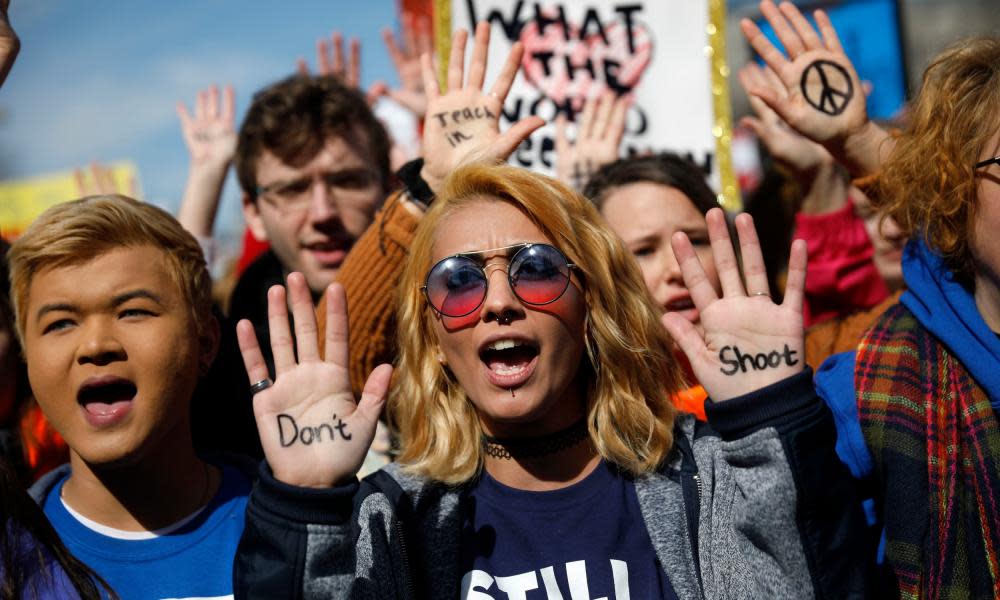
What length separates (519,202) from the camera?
243 cm

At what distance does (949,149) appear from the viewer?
2.28 m

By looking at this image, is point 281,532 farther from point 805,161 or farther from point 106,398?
point 805,161

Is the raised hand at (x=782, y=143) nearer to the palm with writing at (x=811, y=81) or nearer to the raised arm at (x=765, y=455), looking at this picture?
the palm with writing at (x=811, y=81)

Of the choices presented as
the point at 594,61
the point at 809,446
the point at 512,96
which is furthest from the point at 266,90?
the point at 809,446

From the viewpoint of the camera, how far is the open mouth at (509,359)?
226 centimetres

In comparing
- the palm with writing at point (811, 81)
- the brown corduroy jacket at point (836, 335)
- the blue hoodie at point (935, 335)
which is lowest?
the brown corduroy jacket at point (836, 335)

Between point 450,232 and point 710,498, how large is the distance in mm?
864

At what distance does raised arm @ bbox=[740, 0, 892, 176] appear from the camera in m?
2.80

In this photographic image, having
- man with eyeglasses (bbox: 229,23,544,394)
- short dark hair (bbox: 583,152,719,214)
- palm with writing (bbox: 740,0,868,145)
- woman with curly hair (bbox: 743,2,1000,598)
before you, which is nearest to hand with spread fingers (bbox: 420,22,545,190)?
man with eyeglasses (bbox: 229,23,544,394)

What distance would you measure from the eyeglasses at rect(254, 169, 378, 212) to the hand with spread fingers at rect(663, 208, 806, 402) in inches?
76.4

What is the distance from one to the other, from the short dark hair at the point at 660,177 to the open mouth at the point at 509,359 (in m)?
1.15

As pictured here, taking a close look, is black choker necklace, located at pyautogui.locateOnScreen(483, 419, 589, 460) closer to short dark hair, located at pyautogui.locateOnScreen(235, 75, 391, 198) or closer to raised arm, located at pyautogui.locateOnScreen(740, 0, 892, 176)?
raised arm, located at pyautogui.locateOnScreen(740, 0, 892, 176)

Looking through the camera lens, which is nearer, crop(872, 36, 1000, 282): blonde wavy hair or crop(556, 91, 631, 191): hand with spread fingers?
crop(872, 36, 1000, 282): blonde wavy hair

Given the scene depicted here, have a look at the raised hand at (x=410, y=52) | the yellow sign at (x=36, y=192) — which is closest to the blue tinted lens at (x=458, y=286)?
the raised hand at (x=410, y=52)
